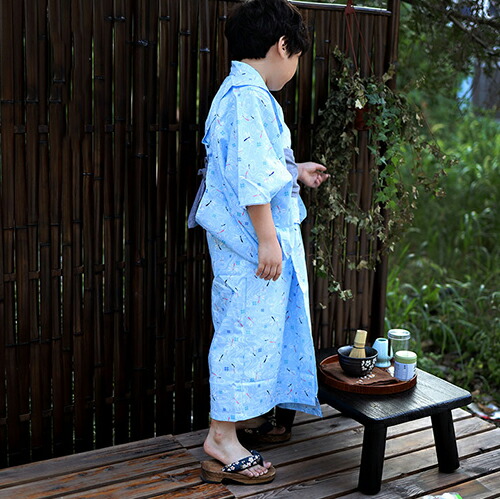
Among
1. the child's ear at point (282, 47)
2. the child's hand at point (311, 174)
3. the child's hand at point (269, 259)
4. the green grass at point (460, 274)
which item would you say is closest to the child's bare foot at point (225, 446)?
the child's hand at point (269, 259)

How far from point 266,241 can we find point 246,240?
78 mm

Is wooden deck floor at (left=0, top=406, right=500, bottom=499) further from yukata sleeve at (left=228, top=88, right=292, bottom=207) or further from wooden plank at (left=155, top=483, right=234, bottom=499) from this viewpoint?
yukata sleeve at (left=228, top=88, right=292, bottom=207)

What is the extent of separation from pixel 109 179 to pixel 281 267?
2.35ft

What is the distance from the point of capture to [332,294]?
11.1 ft

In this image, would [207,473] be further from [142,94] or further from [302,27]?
[302,27]

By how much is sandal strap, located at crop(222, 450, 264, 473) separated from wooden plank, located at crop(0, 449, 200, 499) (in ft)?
0.39

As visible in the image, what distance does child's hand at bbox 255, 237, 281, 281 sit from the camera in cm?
259

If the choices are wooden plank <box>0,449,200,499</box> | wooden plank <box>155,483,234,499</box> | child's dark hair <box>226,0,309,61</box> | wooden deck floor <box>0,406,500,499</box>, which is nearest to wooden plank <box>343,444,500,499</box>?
wooden deck floor <box>0,406,500,499</box>

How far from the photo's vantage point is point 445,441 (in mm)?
2840

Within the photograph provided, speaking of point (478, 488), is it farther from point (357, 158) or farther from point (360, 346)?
point (357, 158)

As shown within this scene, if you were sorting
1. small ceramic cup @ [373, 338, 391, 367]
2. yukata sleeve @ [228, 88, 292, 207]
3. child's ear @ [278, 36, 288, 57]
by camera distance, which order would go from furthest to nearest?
small ceramic cup @ [373, 338, 391, 367] → child's ear @ [278, 36, 288, 57] → yukata sleeve @ [228, 88, 292, 207]

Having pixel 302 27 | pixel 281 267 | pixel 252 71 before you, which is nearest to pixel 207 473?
pixel 281 267

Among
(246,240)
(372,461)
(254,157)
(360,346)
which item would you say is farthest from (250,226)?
(372,461)

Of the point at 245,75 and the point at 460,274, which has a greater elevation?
the point at 245,75
